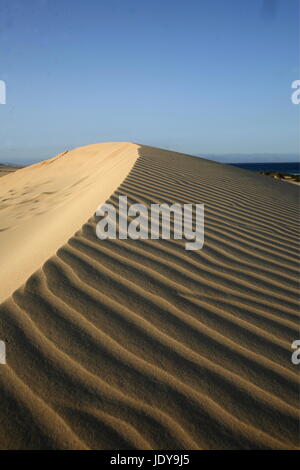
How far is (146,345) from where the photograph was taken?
1.61m

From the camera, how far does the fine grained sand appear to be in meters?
1.27

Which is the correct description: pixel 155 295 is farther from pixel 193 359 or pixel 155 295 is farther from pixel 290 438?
pixel 290 438

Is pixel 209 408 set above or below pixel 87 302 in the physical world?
below

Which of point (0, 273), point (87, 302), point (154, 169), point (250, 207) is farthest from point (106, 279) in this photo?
point (154, 169)

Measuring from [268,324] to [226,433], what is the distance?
0.76 m

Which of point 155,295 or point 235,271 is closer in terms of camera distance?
point 155,295

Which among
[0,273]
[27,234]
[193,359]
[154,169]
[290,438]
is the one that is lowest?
[290,438]

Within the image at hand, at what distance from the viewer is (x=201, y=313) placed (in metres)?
1.89

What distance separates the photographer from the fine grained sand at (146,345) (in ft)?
4.17

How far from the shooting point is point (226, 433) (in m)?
1.28

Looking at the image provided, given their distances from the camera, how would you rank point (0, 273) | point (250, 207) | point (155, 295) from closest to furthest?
point (155, 295)
point (0, 273)
point (250, 207)
